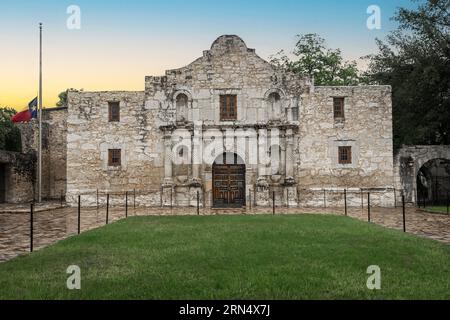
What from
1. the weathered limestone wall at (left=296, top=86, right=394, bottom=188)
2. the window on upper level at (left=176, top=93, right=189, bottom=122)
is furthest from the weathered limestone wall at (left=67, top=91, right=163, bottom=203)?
the weathered limestone wall at (left=296, top=86, right=394, bottom=188)

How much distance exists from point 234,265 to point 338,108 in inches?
694

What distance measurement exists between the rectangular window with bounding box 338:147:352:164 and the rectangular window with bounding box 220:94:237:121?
559 centimetres

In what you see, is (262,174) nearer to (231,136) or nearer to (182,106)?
(231,136)

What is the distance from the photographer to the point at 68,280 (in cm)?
631

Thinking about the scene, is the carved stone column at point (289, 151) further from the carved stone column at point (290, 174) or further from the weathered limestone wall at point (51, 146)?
the weathered limestone wall at point (51, 146)

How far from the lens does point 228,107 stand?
23469 mm

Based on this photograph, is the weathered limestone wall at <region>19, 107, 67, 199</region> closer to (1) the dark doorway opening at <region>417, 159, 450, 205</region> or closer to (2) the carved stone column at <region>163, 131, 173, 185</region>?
(2) the carved stone column at <region>163, 131, 173, 185</region>

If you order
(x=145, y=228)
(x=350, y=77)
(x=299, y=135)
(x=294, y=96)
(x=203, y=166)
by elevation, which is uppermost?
(x=350, y=77)

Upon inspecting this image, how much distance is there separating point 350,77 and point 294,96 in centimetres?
1556

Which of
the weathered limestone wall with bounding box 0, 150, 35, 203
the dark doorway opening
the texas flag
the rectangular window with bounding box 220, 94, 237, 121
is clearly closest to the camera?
the rectangular window with bounding box 220, 94, 237, 121

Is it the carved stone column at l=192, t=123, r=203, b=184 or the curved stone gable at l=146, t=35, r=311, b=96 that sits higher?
the curved stone gable at l=146, t=35, r=311, b=96

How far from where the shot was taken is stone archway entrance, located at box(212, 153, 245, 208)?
23.1m
